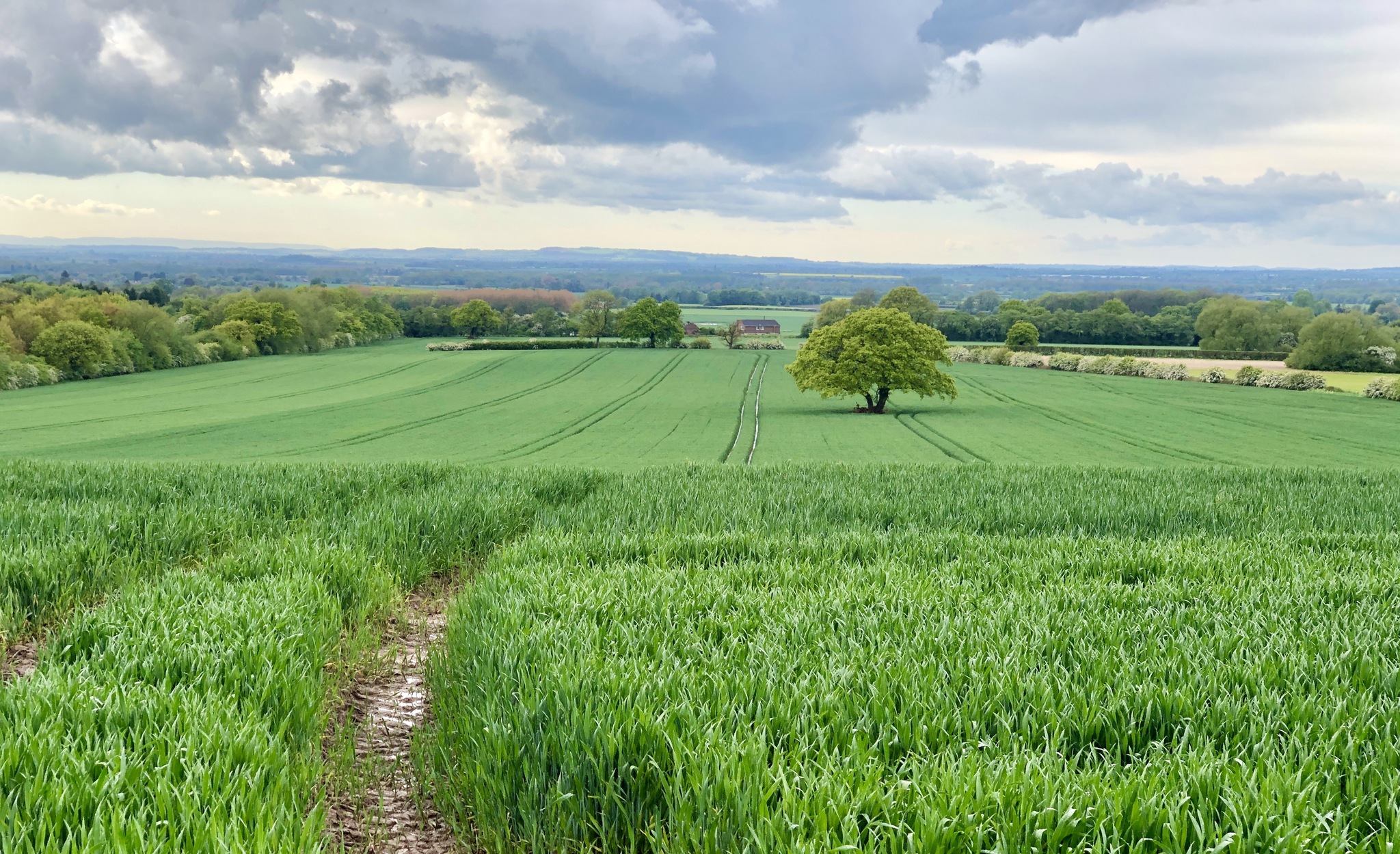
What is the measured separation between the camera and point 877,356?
6134cm

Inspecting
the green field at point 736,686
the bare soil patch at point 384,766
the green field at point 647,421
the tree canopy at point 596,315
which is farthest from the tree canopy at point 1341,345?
the bare soil patch at point 384,766

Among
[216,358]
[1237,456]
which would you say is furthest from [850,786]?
[216,358]

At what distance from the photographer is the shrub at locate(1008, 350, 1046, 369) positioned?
102 metres

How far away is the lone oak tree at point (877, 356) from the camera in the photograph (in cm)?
6178

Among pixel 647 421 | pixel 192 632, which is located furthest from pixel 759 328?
pixel 192 632

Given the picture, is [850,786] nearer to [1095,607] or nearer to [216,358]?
[1095,607]

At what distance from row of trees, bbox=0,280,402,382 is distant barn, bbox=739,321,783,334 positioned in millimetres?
60264

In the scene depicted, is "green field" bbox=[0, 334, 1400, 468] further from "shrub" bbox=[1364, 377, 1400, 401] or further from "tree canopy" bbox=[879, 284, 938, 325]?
"tree canopy" bbox=[879, 284, 938, 325]

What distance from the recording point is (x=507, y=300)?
513 ft

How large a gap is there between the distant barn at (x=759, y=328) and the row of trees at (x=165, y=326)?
198 ft

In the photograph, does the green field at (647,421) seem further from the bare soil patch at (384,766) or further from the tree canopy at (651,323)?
the tree canopy at (651,323)

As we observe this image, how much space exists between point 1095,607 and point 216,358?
11211 centimetres

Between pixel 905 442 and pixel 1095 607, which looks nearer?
pixel 1095 607

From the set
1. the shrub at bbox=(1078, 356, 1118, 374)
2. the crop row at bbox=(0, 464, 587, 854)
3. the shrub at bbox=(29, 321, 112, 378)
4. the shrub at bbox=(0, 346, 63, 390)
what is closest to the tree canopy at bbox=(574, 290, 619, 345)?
the shrub at bbox=(29, 321, 112, 378)
